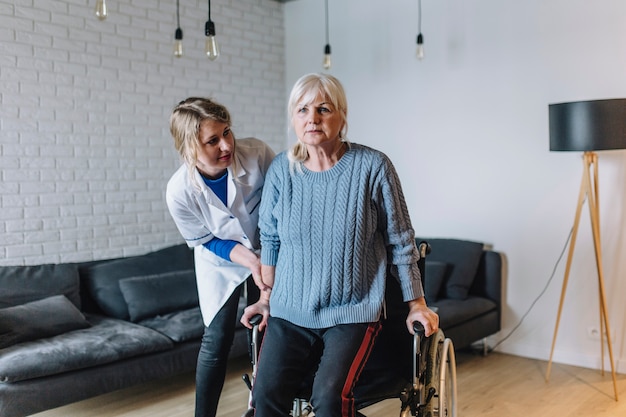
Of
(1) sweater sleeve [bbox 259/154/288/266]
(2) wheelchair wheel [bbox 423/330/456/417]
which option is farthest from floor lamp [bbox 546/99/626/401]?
(1) sweater sleeve [bbox 259/154/288/266]

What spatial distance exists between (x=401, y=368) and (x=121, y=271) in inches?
82.9

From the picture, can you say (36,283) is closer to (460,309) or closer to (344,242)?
(344,242)

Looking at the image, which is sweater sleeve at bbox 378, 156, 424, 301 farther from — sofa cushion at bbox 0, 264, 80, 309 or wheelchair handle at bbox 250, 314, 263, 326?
sofa cushion at bbox 0, 264, 80, 309

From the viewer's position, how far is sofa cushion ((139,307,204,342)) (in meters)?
3.36

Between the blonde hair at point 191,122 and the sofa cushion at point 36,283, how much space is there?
1521 millimetres

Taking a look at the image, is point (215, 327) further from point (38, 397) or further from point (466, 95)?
point (466, 95)

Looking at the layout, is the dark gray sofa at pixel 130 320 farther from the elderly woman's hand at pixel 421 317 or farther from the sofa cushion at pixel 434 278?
the elderly woman's hand at pixel 421 317

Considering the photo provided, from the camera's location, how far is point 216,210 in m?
2.40

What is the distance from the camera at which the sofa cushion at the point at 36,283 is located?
334 centimetres

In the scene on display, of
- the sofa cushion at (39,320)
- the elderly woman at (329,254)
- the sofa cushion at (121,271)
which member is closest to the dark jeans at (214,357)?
the elderly woman at (329,254)

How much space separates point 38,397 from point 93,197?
138 centimetres

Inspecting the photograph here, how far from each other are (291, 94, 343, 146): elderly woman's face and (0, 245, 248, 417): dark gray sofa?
154cm

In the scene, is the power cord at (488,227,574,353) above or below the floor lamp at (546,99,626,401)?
below

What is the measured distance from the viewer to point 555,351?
3969mm
